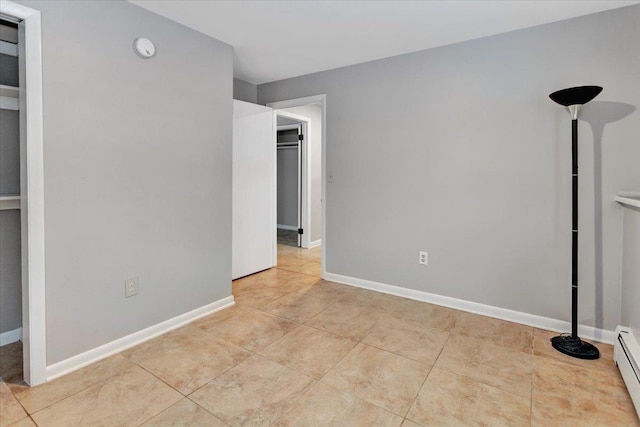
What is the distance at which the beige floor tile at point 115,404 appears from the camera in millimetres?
1622

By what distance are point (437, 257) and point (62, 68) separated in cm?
308

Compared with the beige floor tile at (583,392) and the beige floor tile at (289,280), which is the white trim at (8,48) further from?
the beige floor tile at (583,392)

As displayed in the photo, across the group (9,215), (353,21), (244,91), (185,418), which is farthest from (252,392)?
(244,91)

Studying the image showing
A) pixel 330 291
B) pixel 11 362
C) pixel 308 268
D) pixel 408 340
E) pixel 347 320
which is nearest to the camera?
pixel 11 362

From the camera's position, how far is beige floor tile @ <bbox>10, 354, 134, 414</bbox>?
69.1 inches

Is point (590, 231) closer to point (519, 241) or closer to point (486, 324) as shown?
point (519, 241)

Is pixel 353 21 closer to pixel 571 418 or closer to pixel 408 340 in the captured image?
pixel 408 340

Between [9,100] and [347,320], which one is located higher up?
[9,100]

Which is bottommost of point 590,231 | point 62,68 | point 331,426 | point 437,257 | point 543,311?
point 331,426

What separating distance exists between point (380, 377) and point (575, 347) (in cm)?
140

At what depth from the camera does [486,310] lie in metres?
2.88

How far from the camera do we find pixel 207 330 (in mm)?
2584

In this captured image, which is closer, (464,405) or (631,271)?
(464,405)

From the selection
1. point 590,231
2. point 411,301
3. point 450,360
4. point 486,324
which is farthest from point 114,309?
point 590,231
